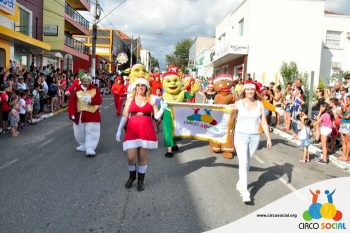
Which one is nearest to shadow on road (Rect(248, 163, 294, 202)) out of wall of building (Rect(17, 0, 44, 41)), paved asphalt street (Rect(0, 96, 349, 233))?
paved asphalt street (Rect(0, 96, 349, 233))

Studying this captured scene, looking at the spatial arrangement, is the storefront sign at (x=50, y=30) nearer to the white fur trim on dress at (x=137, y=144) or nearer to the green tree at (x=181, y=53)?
the white fur trim on dress at (x=137, y=144)

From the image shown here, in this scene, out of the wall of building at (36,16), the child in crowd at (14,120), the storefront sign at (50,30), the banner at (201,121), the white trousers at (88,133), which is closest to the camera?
the white trousers at (88,133)

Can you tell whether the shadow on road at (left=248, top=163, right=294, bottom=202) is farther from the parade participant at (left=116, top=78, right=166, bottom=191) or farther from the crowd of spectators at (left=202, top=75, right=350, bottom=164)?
the parade participant at (left=116, top=78, right=166, bottom=191)

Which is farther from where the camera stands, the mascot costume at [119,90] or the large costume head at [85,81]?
the mascot costume at [119,90]

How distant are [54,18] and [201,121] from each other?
23517 mm

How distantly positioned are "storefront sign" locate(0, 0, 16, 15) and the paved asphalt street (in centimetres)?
976

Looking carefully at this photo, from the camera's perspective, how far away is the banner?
866 centimetres

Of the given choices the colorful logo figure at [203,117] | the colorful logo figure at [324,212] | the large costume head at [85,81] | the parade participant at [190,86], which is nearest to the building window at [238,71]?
the parade participant at [190,86]

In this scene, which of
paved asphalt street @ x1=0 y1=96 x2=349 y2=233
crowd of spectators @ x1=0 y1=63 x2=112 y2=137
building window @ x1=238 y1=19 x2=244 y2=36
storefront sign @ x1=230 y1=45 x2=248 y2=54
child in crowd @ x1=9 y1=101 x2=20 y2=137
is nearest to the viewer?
paved asphalt street @ x1=0 y1=96 x2=349 y2=233

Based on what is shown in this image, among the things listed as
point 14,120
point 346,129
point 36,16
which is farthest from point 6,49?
point 346,129

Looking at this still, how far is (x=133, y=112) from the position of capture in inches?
222

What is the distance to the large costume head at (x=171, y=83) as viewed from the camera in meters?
8.82

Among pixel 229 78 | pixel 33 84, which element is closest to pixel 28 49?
pixel 33 84

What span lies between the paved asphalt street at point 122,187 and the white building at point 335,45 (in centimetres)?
2570
